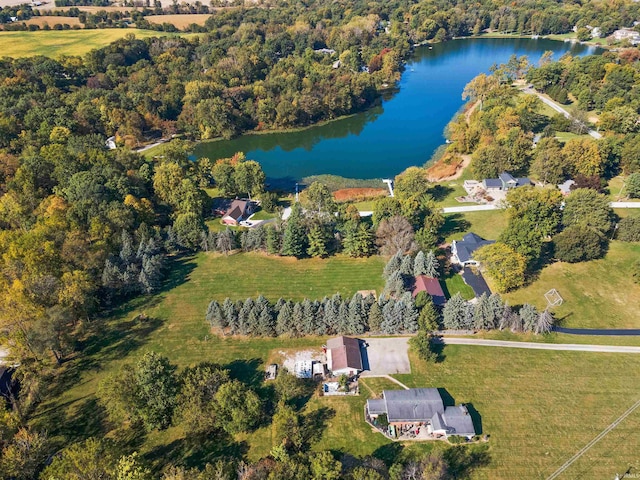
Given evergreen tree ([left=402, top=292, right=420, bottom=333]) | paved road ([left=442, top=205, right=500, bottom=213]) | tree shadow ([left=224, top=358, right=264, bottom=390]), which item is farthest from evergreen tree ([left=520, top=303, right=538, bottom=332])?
tree shadow ([left=224, top=358, right=264, bottom=390])

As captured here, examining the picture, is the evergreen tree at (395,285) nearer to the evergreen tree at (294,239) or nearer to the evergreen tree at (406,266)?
the evergreen tree at (406,266)

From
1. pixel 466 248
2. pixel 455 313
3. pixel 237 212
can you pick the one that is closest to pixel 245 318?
pixel 455 313

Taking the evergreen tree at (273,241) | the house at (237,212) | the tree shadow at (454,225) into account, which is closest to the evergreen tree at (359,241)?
the evergreen tree at (273,241)

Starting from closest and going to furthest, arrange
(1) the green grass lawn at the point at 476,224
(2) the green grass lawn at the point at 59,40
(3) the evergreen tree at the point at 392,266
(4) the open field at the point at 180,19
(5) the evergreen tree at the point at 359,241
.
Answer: (3) the evergreen tree at the point at 392,266 → (5) the evergreen tree at the point at 359,241 → (1) the green grass lawn at the point at 476,224 → (2) the green grass lawn at the point at 59,40 → (4) the open field at the point at 180,19

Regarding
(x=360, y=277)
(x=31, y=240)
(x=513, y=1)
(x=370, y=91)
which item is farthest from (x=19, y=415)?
(x=513, y=1)

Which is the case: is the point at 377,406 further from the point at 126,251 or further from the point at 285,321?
the point at 126,251

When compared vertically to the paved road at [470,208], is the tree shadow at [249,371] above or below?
below
